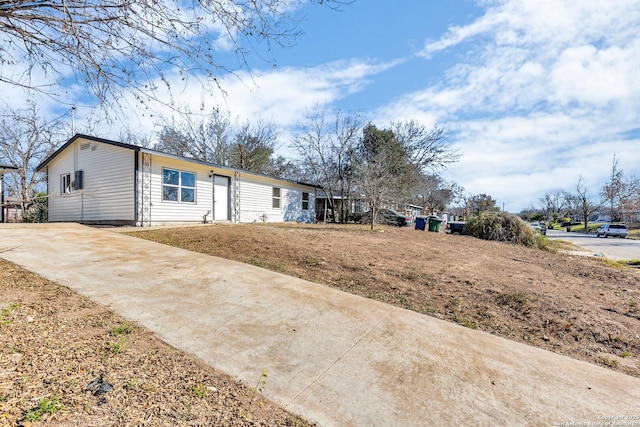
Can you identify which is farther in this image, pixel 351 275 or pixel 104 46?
pixel 351 275

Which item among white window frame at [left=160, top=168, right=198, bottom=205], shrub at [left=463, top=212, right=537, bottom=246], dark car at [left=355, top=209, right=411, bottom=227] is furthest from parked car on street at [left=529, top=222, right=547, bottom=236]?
white window frame at [left=160, top=168, right=198, bottom=205]

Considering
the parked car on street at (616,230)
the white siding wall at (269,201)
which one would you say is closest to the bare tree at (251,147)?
the white siding wall at (269,201)

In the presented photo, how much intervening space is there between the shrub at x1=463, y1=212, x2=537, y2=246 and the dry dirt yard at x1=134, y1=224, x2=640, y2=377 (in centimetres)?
647

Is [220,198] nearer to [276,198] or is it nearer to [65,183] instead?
[276,198]

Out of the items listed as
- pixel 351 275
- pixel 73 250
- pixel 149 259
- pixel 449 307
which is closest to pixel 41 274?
pixel 149 259

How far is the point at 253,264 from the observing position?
225 inches

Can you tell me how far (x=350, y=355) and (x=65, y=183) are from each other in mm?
15906

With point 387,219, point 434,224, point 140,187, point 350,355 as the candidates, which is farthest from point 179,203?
point 434,224

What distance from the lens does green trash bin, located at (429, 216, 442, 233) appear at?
60.1ft

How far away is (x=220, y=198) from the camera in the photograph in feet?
44.3

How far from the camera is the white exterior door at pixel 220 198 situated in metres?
13.2

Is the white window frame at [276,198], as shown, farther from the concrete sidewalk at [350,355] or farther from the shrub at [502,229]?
the concrete sidewalk at [350,355]

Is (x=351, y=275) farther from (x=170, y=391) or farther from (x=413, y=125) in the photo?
(x=413, y=125)

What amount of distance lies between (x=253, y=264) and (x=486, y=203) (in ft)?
178
